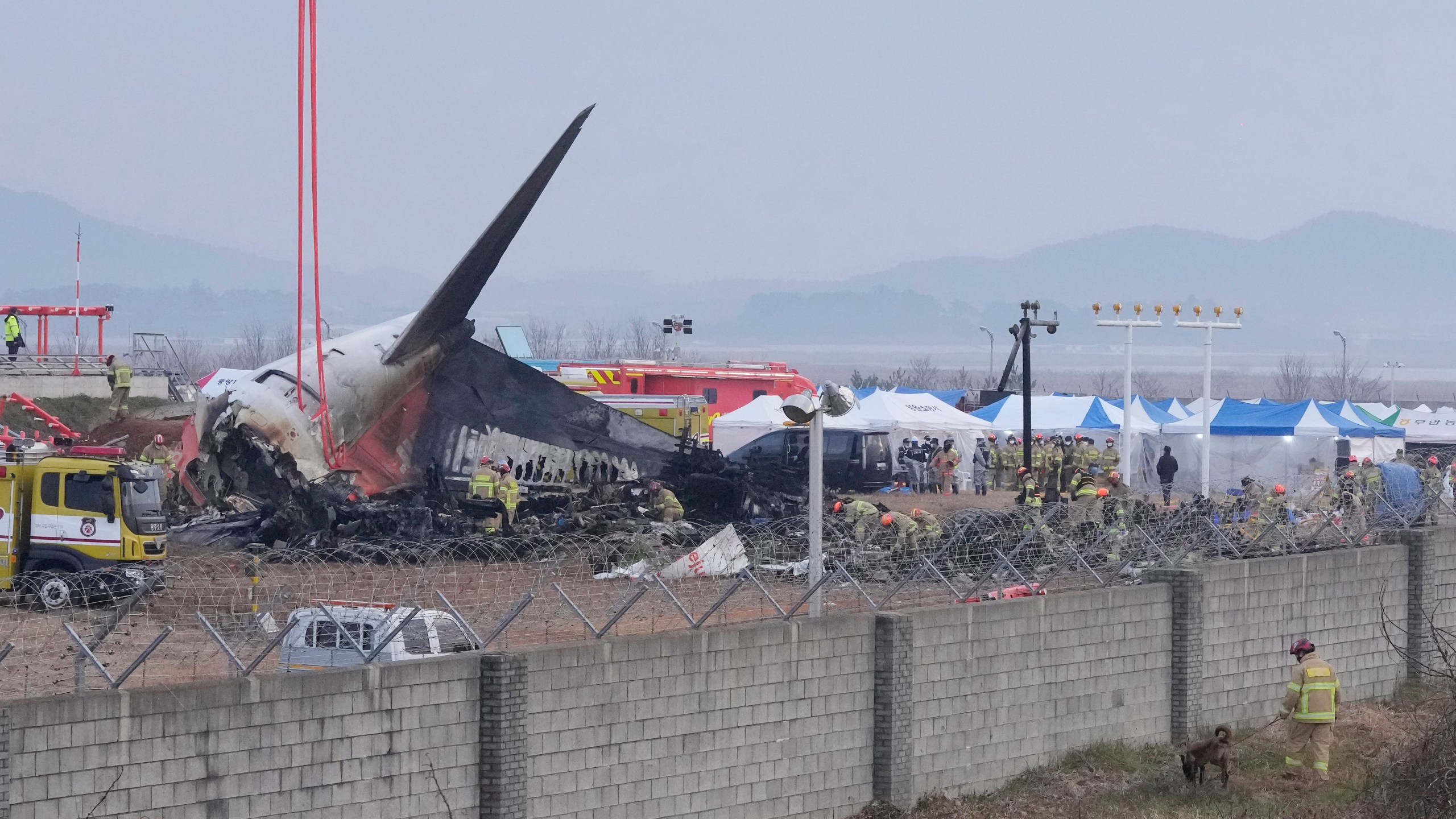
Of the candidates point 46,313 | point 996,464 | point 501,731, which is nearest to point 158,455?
point 46,313

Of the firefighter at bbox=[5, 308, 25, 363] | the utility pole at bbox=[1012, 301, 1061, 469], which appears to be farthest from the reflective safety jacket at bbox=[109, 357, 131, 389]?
the utility pole at bbox=[1012, 301, 1061, 469]

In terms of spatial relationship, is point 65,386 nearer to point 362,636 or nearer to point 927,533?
point 927,533

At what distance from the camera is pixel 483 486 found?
91.9 feet

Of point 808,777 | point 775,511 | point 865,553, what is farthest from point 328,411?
point 808,777

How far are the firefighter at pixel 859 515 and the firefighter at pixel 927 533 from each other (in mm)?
591

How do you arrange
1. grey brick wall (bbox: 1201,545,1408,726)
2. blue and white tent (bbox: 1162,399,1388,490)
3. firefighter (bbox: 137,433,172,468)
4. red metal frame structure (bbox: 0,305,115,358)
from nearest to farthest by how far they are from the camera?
grey brick wall (bbox: 1201,545,1408,726), firefighter (bbox: 137,433,172,468), red metal frame structure (bbox: 0,305,115,358), blue and white tent (bbox: 1162,399,1388,490)

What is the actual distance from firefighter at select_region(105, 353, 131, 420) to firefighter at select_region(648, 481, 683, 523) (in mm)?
13278

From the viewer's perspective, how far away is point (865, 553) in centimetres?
1620

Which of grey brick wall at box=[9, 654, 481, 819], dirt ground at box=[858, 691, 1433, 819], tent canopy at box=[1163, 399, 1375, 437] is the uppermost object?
tent canopy at box=[1163, 399, 1375, 437]

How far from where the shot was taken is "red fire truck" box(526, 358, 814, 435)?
47.3 meters

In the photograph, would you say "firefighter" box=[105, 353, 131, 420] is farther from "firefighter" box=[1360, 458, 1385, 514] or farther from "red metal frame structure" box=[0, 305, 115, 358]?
"firefighter" box=[1360, 458, 1385, 514]

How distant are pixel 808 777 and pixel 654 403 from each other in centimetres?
2742

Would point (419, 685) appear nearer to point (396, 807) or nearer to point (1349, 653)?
point (396, 807)

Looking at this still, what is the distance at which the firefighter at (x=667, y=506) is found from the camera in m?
27.9
